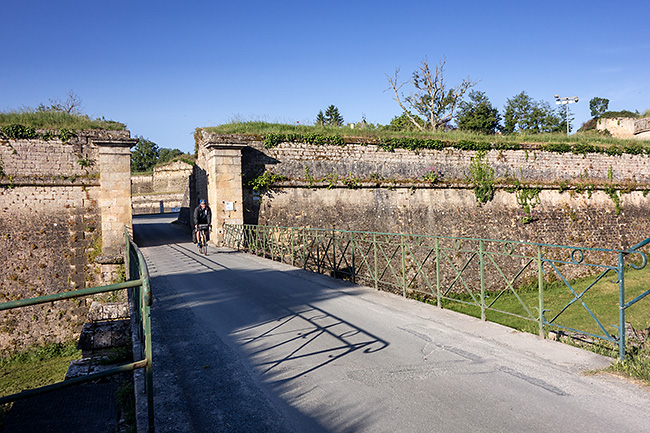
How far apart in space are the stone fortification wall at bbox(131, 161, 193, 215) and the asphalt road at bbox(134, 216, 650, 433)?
27.3 m

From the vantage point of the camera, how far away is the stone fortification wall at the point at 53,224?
12.2 m

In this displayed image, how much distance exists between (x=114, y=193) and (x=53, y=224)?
192 cm

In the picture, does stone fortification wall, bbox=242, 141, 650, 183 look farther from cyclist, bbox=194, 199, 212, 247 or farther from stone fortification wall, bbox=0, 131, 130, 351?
stone fortification wall, bbox=0, 131, 130, 351

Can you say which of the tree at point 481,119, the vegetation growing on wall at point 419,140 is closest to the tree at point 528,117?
the tree at point 481,119

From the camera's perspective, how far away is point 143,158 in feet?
222

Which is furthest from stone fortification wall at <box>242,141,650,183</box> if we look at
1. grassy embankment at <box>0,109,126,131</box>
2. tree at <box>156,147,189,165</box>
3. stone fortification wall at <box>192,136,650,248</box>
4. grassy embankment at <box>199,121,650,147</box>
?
tree at <box>156,147,189,165</box>

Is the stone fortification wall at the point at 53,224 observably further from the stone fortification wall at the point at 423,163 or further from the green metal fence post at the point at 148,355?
→ the green metal fence post at the point at 148,355

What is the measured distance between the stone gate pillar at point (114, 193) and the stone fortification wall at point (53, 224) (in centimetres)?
3

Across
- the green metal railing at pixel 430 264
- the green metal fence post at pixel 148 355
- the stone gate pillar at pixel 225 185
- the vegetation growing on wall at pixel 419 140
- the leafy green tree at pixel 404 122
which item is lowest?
the green metal railing at pixel 430 264

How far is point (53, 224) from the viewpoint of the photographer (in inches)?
502

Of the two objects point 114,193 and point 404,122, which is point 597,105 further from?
point 114,193

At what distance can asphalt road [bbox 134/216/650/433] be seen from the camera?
307 cm

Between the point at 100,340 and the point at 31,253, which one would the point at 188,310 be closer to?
the point at 100,340

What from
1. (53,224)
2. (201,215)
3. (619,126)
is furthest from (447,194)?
(619,126)
